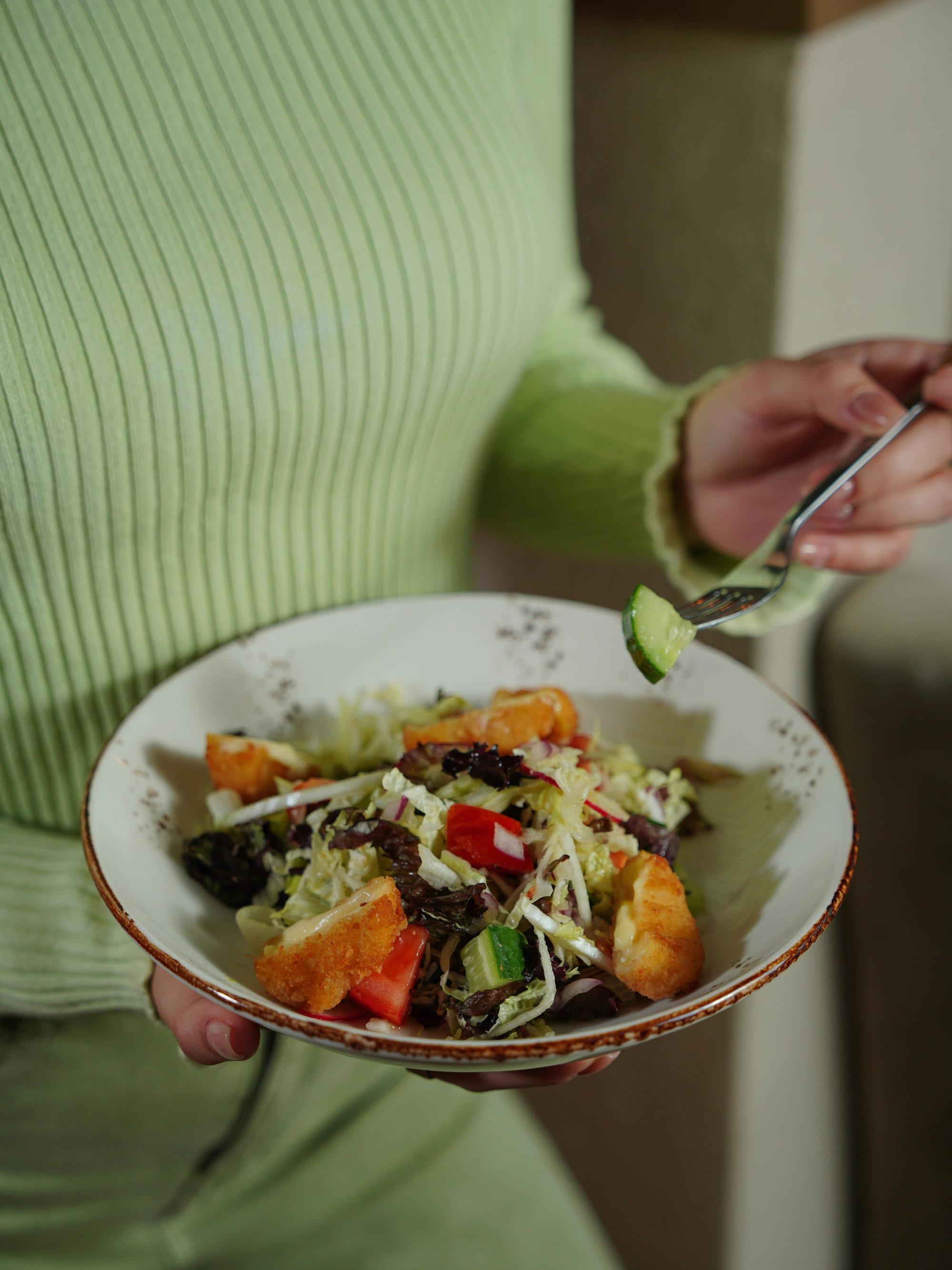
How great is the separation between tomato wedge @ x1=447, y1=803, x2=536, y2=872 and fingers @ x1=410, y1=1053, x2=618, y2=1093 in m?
0.16

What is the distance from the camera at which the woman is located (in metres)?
0.89

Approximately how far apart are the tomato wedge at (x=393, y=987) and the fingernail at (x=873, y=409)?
0.66 meters

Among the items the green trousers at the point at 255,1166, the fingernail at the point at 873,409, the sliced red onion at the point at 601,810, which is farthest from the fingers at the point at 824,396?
the green trousers at the point at 255,1166

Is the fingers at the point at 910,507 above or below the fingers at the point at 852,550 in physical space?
above

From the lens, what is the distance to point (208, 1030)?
28.2 inches

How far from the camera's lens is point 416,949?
29.6 inches

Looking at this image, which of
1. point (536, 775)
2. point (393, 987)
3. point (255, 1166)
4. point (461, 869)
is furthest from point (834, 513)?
point (255, 1166)

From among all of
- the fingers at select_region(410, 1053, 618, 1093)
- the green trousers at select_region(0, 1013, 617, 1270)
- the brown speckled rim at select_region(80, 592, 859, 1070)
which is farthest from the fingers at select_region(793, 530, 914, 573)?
the green trousers at select_region(0, 1013, 617, 1270)

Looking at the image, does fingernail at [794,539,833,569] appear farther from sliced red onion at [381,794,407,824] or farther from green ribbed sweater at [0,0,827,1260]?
Result: sliced red onion at [381,794,407,824]

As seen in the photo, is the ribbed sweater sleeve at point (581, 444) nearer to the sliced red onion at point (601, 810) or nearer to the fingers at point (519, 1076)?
the sliced red onion at point (601, 810)

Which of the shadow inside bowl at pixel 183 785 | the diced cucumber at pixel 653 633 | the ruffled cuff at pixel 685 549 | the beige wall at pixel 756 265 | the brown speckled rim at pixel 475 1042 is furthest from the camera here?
the beige wall at pixel 756 265

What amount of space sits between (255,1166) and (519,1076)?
0.76 meters

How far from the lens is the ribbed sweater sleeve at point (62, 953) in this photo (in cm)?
87

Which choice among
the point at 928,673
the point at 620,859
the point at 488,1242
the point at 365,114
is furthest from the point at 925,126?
the point at 488,1242
